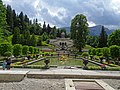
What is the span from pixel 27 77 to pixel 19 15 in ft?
340

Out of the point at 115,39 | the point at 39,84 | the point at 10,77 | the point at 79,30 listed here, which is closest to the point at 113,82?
the point at 39,84

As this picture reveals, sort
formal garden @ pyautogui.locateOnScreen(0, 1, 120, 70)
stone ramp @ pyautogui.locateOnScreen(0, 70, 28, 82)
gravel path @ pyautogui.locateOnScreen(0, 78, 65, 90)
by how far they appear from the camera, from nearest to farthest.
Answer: gravel path @ pyautogui.locateOnScreen(0, 78, 65, 90) → stone ramp @ pyautogui.locateOnScreen(0, 70, 28, 82) → formal garden @ pyautogui.locateOnScreen(0, 1, 120, 70)

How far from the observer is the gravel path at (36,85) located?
37.0 ft

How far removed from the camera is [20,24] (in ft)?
354

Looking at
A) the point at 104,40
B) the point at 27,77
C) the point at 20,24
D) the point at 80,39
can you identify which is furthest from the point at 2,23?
the point at 20,24

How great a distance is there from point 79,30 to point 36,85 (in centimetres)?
5903

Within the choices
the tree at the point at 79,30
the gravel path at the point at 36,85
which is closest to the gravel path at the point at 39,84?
the gravel path at the point at 36,85

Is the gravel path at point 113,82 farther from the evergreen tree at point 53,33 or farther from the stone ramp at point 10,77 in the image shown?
the evergreen tree at point 53,33

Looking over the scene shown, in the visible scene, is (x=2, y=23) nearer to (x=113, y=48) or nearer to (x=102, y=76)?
(x=113, y=48)

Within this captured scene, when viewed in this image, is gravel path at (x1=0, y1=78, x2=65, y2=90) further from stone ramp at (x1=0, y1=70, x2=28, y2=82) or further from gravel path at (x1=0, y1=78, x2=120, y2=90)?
stone ramp at (x1=0, y1=70, x2=28, y2=82)

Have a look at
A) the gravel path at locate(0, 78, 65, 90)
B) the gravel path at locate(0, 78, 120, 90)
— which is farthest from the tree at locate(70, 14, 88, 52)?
the gravel path at locate(0, 78, 65, 90)

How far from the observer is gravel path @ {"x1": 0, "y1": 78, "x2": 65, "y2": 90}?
37.0 ft

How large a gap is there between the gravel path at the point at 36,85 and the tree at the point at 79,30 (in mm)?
57207

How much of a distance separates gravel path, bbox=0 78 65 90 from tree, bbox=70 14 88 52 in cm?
5721
